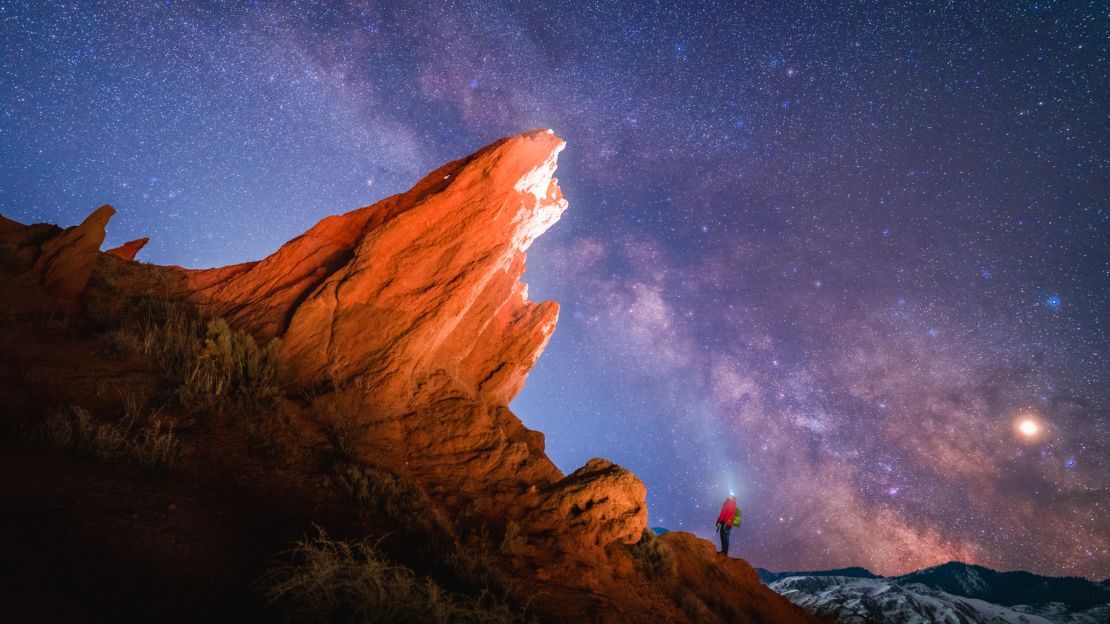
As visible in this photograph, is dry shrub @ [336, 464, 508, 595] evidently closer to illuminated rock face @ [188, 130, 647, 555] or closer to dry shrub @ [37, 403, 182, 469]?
illuminated rock face @ [188, 130, 647, 555]

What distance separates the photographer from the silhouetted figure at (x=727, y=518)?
47.7 feet

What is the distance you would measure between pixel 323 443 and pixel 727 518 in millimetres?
13592

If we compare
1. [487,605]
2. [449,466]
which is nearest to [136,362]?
[449,466]

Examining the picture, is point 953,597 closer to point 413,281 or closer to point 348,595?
point 413,281

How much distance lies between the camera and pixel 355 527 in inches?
183

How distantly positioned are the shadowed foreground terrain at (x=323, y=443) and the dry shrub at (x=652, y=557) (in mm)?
49

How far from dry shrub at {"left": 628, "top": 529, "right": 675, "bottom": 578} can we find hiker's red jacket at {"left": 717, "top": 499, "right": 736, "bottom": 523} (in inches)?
267

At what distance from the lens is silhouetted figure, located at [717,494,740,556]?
1454cm

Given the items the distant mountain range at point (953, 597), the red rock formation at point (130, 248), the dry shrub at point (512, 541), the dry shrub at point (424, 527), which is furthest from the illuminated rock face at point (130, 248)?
the distant mountain range at point (953, 597)

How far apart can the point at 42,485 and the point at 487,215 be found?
7.77 metres

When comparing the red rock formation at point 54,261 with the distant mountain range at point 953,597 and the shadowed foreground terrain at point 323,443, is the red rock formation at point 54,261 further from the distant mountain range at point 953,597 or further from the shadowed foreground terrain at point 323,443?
the distant mountain range at point 953,597

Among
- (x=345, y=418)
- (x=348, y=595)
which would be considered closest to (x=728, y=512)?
(x=345, y=418)

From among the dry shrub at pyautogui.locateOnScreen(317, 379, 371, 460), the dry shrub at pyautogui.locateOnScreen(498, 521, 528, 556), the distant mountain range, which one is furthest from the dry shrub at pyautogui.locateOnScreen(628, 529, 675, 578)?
the distant mountain range

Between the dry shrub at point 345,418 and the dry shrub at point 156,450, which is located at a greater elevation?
the dry shrub at point 345,418
